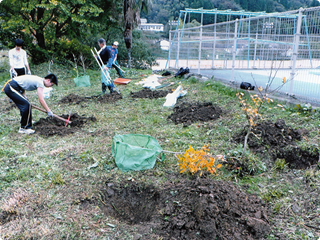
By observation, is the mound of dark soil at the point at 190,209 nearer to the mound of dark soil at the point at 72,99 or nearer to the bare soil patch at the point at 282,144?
the bare soil patch at the point at 282,144

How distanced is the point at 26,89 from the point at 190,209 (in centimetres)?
418

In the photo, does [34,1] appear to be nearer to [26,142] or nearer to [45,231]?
[26,142]

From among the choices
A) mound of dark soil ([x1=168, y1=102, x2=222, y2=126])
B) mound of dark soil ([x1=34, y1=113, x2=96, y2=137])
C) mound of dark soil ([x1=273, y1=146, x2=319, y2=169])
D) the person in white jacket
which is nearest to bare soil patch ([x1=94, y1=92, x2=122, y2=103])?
mound of dark soil ([x1=34, y1=113, x2=96, y2=137])

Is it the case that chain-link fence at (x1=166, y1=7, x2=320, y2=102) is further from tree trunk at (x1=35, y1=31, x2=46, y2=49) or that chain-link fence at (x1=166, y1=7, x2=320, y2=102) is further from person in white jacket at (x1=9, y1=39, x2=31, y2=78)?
tree trunk at (x1=35, y1=31, x2=46, y2=49)

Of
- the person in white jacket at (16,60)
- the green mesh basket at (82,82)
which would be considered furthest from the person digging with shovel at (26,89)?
the green mesh basket at (82,82)

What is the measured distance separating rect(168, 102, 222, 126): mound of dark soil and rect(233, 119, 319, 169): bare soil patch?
4.36 ft

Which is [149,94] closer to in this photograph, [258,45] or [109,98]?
[109,98]

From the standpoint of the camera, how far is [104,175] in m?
3.68

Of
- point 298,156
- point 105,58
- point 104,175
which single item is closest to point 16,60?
point 105,58

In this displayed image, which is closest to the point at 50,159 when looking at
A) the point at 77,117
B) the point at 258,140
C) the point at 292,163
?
the point at 77,117

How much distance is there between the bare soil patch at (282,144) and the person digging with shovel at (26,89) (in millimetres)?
3619

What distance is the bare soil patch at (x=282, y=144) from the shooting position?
3.95m

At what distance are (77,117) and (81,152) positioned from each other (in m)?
1.95

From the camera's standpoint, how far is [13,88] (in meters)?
5.18
